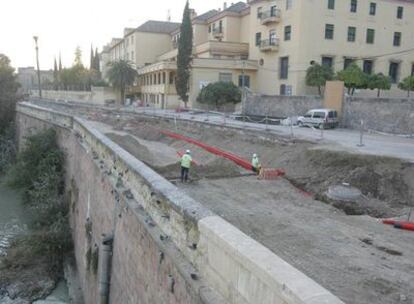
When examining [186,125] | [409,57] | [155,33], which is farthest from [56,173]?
[155,33]

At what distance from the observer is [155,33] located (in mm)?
71875

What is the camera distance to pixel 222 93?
1748 inches

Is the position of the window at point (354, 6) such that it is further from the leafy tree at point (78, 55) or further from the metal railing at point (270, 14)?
the leafy tree at point (78, 55)

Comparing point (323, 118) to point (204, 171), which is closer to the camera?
point (204, 171)

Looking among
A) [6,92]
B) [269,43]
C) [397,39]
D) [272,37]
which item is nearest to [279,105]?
[269,43]

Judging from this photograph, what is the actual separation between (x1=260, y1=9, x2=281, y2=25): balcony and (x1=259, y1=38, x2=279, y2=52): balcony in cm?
200

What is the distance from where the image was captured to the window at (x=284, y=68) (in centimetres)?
4611

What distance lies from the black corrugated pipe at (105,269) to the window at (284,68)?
38526 millimetres

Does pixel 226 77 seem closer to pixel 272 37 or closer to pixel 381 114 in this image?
Answer: pixel 272 37

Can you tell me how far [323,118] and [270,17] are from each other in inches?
821

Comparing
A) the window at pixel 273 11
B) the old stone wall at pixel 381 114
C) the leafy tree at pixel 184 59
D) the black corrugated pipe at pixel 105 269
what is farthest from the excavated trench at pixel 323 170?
the leafy tree at pixel 184 59

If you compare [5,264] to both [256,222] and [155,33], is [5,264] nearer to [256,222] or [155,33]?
[256,222]

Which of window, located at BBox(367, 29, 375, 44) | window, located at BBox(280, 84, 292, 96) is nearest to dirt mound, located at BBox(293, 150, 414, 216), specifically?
window, located at BBox(280, 84, 292, 96)

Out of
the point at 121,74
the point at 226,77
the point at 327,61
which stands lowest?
the point at 226,77
